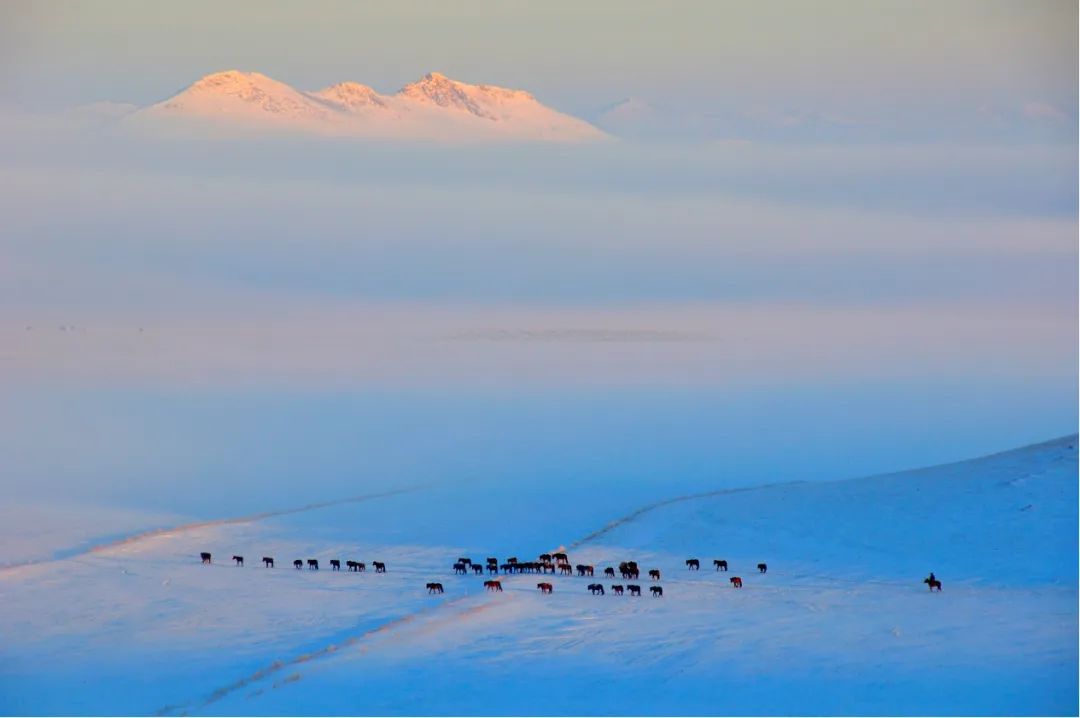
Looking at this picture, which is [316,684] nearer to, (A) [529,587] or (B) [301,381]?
(A) [529,587]

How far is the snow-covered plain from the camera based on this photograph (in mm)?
28062

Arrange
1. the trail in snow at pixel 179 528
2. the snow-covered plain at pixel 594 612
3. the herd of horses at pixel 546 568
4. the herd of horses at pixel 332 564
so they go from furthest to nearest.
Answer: the trail in snow at pixel 179 528
the herd of horses at pixel 332 564
the herd of horses at pixel 546 568
the snow-covered plain at pixel 594 612

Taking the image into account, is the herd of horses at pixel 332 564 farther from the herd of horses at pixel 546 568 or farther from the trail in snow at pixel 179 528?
the trail in snow at pixel 179 528

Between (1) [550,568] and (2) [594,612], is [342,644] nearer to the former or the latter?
(2) [594,612]

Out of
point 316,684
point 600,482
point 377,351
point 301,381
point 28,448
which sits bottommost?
point 316,684

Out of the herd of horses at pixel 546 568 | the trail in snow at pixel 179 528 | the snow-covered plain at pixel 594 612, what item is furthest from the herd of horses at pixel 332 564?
the trail in snow at pixel 179 528

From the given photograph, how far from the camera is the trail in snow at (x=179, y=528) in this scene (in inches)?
1565

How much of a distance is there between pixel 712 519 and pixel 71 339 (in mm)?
77441

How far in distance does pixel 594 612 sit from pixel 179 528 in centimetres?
1478

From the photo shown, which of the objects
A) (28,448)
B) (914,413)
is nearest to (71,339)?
(28,448)

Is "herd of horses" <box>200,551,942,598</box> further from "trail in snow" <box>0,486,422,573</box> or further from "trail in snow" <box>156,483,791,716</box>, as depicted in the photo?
"trail in snow" <box>0,486,422,573</box>

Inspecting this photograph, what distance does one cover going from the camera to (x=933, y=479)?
1686 inches

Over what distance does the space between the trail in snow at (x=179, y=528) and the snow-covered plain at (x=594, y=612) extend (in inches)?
8.3

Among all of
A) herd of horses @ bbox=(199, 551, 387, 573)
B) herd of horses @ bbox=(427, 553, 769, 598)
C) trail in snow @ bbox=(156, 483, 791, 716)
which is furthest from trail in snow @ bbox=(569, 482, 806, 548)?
herd of horses @ bbox=(199, 551, 387, 573)
